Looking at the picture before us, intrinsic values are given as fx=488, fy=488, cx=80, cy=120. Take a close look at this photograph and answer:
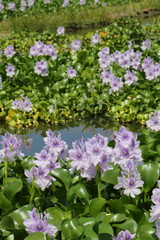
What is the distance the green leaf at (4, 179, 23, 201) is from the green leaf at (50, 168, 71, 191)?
18cm

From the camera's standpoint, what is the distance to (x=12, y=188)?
2443mm

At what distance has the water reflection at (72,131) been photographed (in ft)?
17.5

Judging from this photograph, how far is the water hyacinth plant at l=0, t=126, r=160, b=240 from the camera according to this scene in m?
2.16

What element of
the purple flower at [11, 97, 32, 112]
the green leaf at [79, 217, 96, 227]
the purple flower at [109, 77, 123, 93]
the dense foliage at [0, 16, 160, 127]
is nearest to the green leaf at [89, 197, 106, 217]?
the green leaf at [79, 217, 96, 227]

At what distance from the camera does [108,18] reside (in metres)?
14.1

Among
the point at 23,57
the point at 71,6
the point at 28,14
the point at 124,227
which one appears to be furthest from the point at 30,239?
the point at 71,6

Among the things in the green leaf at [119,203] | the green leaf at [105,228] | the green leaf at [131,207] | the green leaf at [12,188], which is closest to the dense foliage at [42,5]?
the green leaf at [12,188]

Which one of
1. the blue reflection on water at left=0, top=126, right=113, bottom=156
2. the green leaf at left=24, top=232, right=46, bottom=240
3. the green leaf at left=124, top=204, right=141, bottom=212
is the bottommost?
the blue reflection on water at left=0, top=126, right=113, bottom=156

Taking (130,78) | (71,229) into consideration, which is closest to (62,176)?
(71,229)

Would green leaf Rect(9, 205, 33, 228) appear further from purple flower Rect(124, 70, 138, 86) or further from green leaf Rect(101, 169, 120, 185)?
purple flower Rect(124, 70, 138, 86)

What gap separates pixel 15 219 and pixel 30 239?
0.31m

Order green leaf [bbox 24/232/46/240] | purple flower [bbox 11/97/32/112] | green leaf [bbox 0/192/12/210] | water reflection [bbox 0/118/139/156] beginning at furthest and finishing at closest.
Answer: purple flower [bbox 11/97/32/112] → water reflection [bbox 0/118/139/156] → green leaf [bbox 0/192/12/210] → green leaf [bbox 24/232/46/240]

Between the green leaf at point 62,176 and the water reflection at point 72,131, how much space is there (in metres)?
2.63

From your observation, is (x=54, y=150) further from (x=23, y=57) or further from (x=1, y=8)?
(x=1, y=8)
